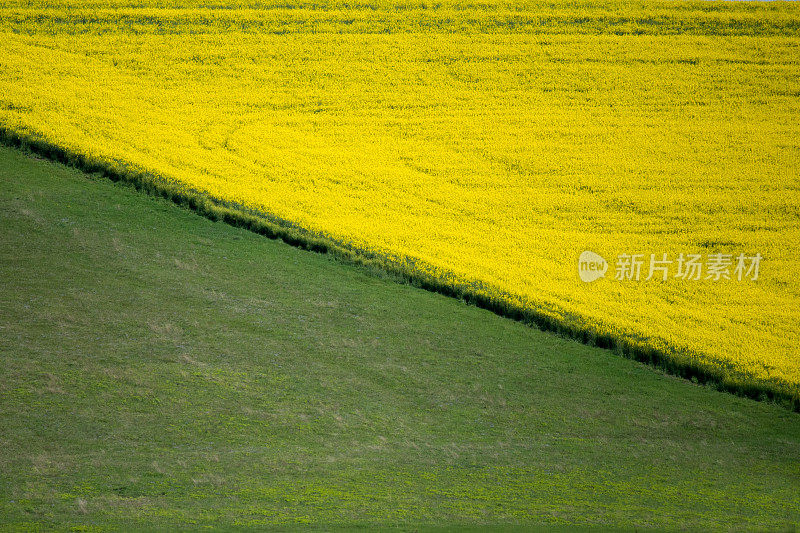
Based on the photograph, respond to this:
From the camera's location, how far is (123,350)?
1349cm

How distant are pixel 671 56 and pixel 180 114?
56.1ft

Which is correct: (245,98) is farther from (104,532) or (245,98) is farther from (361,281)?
(104,532)

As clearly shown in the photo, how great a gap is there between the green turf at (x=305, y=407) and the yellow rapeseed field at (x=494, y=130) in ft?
6.95

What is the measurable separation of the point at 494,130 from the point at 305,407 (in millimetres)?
15881

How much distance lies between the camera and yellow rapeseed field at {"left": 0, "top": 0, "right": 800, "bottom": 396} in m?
18.9

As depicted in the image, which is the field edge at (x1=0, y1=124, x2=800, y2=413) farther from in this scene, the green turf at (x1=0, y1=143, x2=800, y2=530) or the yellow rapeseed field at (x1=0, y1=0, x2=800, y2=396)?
the green turf at (x1=0, y1=143, x2=800, y2=530)

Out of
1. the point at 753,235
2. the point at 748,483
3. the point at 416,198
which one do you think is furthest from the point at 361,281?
the point at 753,235

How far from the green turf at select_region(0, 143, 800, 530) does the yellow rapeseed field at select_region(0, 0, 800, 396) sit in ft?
6.95

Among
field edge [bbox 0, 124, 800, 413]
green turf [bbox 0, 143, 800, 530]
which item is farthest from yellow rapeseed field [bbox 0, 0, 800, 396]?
green turf [bbox 0, 143, 800, 530]

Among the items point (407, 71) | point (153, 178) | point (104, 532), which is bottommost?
point (104, 532)

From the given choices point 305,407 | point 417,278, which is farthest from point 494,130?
point 305,407

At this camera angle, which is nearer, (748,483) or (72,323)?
(748,483)

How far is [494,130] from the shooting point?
26547 millimetres

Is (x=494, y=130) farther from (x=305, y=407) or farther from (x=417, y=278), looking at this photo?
(x=305, y=407)
